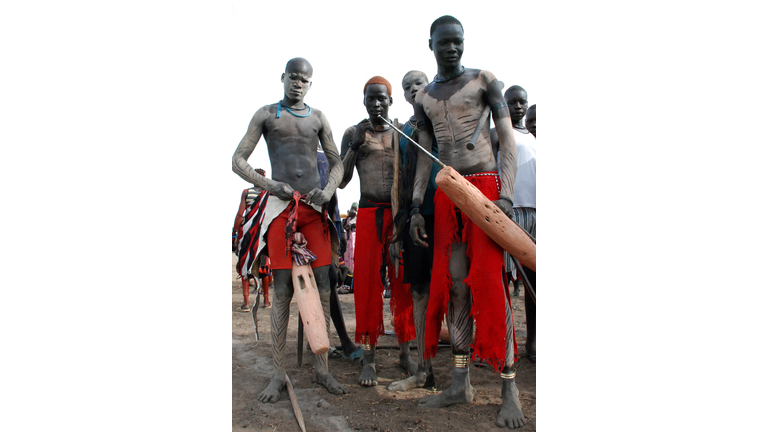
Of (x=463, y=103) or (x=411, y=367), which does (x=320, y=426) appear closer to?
(x=411, y=367)

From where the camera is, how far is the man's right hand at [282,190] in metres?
3.05

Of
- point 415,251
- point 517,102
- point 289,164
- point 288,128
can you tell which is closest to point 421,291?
point 415,251

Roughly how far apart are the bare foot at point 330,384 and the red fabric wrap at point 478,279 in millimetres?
712

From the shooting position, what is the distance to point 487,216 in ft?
7.88

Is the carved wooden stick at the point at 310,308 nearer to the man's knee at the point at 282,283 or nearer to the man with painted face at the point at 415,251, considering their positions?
the man's knee at the point at 282,283

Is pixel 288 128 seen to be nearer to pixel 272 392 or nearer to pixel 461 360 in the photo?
pixel 272 392

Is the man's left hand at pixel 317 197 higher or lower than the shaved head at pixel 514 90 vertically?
lower

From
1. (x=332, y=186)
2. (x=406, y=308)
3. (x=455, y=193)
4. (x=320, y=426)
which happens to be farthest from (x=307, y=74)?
(x=320, y=426)

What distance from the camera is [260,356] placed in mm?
4012

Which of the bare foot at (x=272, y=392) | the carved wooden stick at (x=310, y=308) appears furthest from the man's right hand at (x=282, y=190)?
the bare foot at (x=272, y=392)

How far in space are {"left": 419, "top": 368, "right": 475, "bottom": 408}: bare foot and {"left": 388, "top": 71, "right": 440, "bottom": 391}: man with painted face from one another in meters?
0.35

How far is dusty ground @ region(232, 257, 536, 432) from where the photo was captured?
8.34ft

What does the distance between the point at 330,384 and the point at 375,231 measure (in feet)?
4.05

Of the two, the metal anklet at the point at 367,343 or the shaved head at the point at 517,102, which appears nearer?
the metal anklet at the point at 367,343
